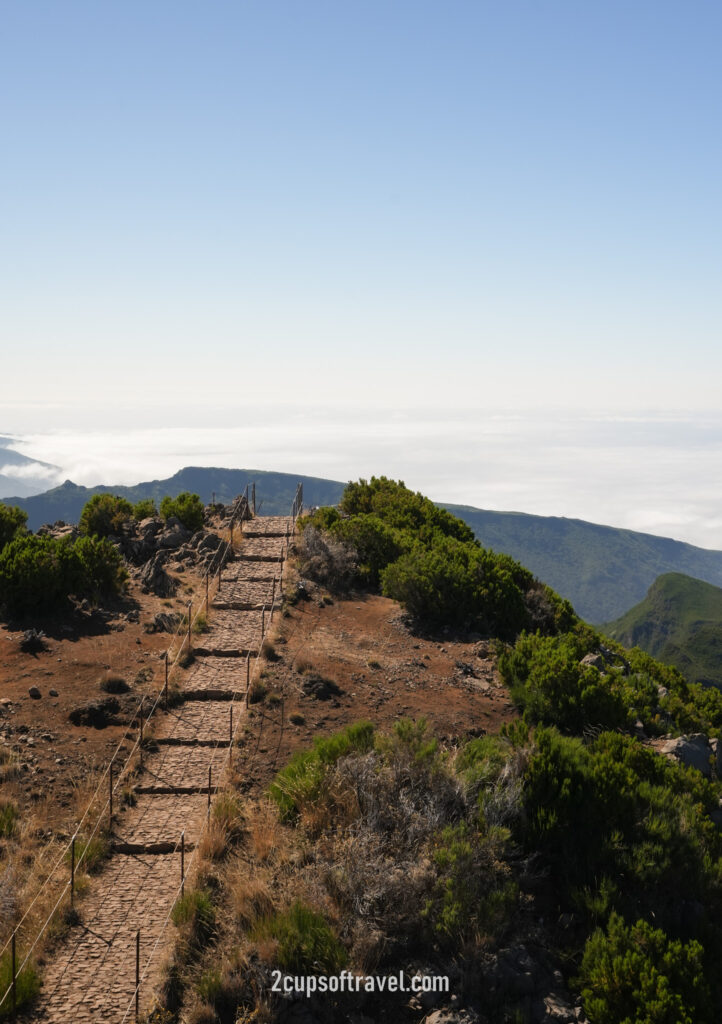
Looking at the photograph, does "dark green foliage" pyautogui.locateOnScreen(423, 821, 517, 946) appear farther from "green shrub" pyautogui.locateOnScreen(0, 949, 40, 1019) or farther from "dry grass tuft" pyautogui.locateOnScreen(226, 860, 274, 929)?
"green shrub" pyautogui.locateOnScreen(0, 949, 40, 1019)

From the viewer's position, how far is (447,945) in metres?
8.95

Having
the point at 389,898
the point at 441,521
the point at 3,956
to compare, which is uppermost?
the point at 441,521

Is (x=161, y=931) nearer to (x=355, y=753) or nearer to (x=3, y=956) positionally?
(x=3, y=956)

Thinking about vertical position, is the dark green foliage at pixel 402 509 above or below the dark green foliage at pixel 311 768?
above

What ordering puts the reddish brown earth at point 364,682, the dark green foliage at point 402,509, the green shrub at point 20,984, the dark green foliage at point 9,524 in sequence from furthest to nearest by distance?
the dark green foliage at point 402,509 < the dark green foliage at point 9,524 < the reddish brown earth at point 364,682 < the green shrub at point 20,984

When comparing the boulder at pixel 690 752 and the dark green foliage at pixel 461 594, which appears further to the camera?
the dark green foliage at pixel 461 594

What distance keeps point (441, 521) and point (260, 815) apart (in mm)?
19148

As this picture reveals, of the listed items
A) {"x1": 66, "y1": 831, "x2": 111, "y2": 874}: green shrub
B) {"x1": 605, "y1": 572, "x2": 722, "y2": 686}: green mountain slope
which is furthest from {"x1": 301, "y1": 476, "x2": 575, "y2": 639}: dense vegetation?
{"x1": 605, "y1": 572, "x2": 722, "y2": 686}: green mountain slope

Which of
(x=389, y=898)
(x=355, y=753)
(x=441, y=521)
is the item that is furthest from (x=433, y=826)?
(x=441, y=521)

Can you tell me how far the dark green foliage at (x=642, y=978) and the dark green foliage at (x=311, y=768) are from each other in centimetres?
414

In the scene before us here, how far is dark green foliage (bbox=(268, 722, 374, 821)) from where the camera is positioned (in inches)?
438

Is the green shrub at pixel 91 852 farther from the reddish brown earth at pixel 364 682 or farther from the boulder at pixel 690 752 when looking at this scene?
the boulder at pixel 690 752

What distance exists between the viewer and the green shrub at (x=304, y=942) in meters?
8.54

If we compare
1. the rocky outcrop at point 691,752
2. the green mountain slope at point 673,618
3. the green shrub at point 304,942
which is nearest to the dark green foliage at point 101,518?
the rocky outcrop at point 691,752
